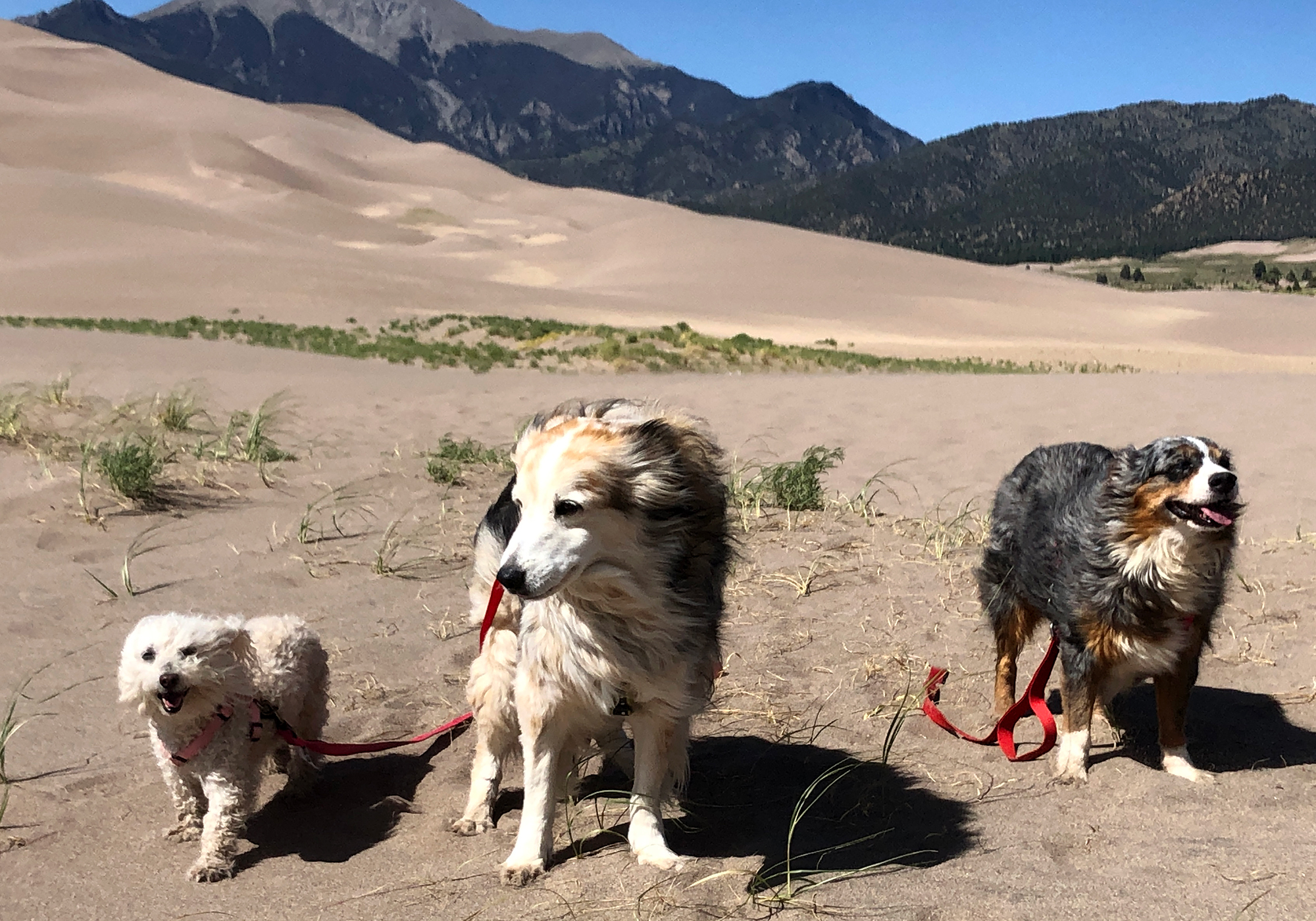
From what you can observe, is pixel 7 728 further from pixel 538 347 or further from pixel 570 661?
pixel 538 347

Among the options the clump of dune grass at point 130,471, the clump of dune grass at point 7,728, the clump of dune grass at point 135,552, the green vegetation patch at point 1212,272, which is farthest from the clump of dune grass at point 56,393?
the green vegetation patch at point 1212,272

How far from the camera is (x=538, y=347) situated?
2534 cm

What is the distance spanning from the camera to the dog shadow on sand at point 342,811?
3914 millimetres

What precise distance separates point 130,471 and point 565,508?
5.54 metres

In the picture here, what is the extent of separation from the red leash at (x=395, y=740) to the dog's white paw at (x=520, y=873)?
0.82m

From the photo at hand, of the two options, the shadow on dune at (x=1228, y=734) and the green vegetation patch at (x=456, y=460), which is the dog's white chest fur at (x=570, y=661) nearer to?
the shadow on dune at (x=1228, y=734)

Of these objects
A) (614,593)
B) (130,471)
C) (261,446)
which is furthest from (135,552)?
(614,593)

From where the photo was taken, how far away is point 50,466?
316 inches

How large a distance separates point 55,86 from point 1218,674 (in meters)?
153

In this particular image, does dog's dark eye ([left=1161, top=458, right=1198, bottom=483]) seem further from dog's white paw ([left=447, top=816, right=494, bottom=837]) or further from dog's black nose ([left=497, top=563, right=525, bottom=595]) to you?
dog's white paw ([left=447, top=816, right=494, bottom=837])

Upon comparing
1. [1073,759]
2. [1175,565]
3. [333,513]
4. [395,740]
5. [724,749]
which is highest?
[1175,565]

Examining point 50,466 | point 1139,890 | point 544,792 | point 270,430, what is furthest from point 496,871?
point 270,430

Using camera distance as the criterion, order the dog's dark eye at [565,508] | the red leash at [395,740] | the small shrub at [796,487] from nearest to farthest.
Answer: the dog's dark eye at [565,508] → the red leash at [395,740] → the small shrub at [796,487]

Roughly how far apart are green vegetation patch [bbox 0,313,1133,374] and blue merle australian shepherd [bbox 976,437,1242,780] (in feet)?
56.2
